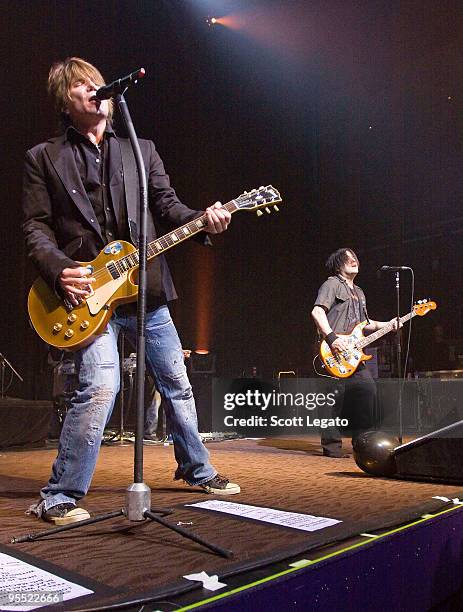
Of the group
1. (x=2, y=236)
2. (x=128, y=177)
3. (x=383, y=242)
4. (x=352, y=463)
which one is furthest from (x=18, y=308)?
(x=383, y=242)

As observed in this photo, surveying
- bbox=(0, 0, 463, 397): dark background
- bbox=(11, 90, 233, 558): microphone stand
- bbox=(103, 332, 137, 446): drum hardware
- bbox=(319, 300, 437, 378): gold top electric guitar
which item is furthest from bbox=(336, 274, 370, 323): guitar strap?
bbox=(0, 0, 463, 397): dark background

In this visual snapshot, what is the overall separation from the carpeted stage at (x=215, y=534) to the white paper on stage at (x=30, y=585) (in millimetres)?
40

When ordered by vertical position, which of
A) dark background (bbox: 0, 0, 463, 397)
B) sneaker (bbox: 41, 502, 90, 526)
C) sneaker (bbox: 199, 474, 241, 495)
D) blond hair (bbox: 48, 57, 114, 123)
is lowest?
sneaker (bbox: 199, 474, 241, 495)

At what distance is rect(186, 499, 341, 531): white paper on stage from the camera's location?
2073 millimetres

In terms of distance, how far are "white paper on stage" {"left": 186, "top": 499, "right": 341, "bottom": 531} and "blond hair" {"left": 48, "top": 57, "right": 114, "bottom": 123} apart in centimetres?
186

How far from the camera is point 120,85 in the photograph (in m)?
1.99

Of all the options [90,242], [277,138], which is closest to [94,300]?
[90,242]

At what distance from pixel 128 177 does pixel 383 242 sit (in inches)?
378

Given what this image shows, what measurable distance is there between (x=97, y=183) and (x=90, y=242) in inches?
10.8

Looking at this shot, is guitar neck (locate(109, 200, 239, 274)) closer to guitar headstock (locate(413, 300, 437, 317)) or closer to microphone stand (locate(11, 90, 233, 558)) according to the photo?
microphone stand (locate(11, 90, 233, 558))

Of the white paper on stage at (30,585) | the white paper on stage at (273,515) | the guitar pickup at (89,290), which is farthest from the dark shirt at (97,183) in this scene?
the white paper on stage at (30,585)

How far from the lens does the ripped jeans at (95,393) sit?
231 centimetres

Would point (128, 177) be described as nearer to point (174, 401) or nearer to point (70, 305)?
point (70, 305)

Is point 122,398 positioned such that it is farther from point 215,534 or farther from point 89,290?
point 215,534
